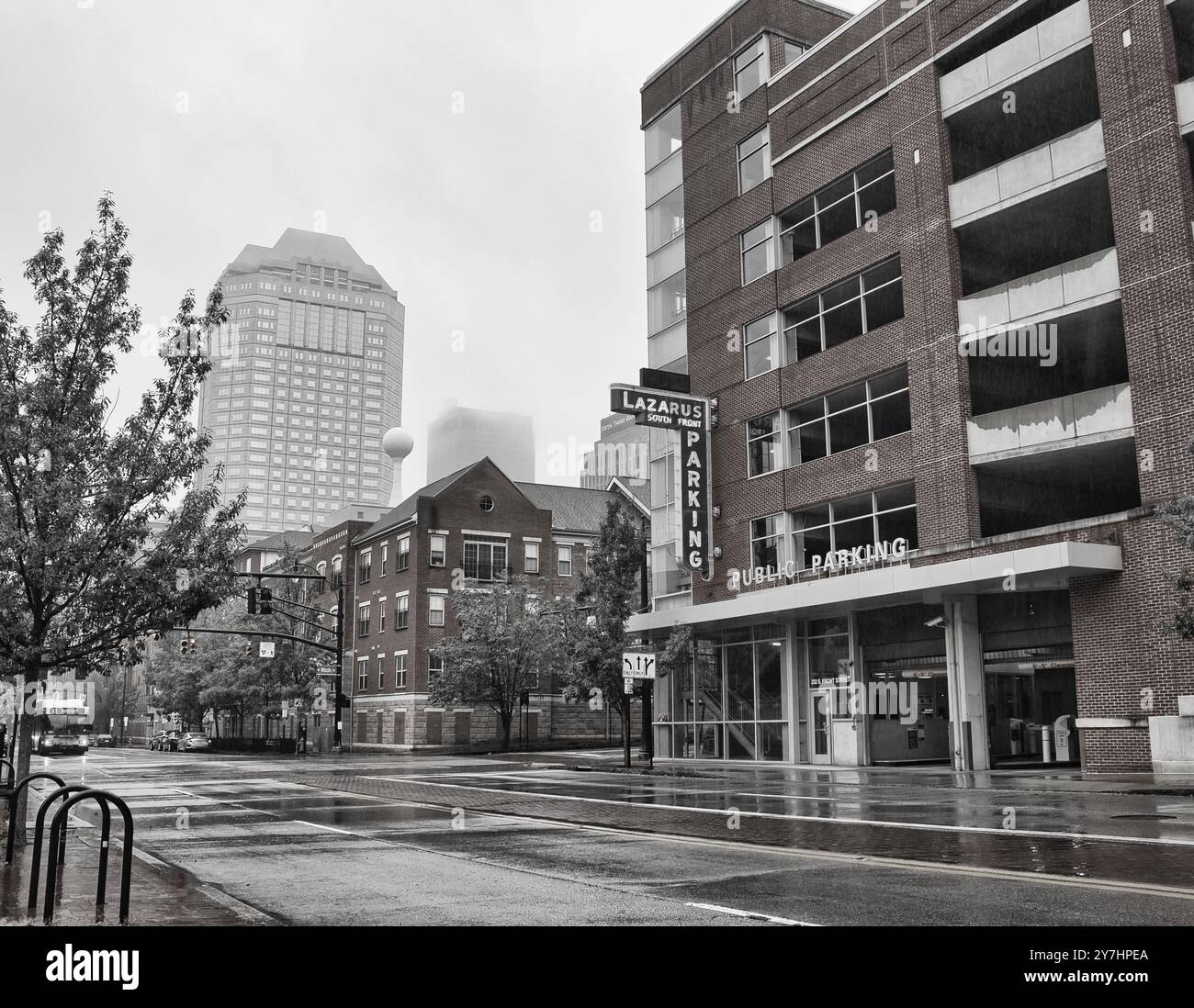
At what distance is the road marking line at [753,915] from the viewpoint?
7047 millimetres

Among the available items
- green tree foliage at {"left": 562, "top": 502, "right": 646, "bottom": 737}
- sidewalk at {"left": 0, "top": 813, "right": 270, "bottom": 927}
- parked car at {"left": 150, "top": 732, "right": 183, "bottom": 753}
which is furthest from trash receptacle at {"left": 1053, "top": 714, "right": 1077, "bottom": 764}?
parked car at {"left": 150, "top": 732, "right": 183, "bottom": 753}

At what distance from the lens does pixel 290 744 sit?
188 ft

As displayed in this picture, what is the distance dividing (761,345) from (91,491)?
23667 mm

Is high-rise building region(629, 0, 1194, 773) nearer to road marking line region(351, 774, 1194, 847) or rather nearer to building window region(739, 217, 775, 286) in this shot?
building window region(739, 217, 775, 286)

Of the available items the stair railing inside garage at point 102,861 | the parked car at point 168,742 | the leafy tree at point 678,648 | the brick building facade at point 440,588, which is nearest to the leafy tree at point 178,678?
the parked car at point 168,742

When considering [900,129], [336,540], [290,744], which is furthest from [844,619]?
[336,540]

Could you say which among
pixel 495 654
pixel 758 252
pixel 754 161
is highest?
pixel 754 161

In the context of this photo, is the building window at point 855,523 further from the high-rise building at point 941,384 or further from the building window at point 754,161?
the building window at point 754,161

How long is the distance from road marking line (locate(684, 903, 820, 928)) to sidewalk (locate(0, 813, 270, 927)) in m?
3.09

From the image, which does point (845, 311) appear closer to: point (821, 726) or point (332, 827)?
point (821, 726)

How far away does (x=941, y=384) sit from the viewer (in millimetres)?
27344

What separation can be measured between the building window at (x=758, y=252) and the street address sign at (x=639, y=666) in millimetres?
13027

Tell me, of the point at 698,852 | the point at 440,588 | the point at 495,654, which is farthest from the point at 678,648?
the point at 440,588
